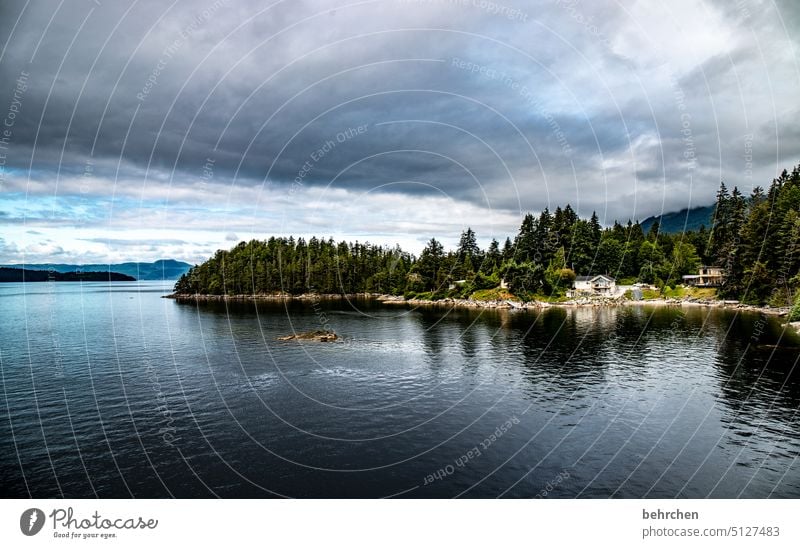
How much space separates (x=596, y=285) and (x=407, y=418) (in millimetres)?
127689

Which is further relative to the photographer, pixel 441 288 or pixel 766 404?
pixel 441 288

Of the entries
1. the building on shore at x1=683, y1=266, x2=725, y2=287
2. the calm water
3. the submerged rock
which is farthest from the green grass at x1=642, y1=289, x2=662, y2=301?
the submerged rock

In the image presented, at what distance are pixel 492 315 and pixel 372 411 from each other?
80.1 metres

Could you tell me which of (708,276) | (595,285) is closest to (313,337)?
(595,285)

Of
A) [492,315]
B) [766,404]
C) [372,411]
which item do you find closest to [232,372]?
[372,411]

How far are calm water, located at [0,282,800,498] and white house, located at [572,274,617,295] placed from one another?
241ft

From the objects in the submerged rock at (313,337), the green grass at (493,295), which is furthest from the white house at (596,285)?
the submerged rock at (313,337)

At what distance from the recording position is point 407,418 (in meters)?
36.2

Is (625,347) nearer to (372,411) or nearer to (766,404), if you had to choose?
(766,404)

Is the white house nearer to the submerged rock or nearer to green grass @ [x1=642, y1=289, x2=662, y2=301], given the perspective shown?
green grass @ [x1=642, y1=289, x2=662, y2=301]

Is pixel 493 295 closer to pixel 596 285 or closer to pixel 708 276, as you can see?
pixel 596 285

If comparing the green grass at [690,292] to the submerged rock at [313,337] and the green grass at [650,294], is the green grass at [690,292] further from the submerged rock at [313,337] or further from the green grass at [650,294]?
the submerged rock at [313,337]

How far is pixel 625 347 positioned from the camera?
65.1 meters
